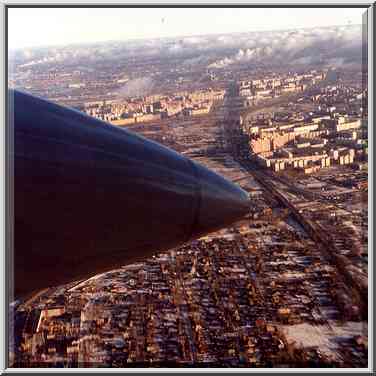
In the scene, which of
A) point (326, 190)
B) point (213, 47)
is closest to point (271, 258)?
point (326, 190)

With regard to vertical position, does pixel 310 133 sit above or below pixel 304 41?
below

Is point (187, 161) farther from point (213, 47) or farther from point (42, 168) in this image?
point (213, 47)

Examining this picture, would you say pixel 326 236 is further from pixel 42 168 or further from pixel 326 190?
pixel 42 168

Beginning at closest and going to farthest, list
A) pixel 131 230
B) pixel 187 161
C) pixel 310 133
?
pixel 131 230
pixel 187 161
pixel 310 133

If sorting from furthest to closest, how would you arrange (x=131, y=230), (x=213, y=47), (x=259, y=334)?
(x=213, y=47), (x=259, y=334), (x=131, y=230)

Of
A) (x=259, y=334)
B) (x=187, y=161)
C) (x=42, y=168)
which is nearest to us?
(x=42, y=168)

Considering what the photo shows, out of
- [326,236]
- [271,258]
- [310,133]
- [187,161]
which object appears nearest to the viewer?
[187,161]

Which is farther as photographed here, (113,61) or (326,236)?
(113,61)

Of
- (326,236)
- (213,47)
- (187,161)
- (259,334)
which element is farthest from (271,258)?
(213,47)

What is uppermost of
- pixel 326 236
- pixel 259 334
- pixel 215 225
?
pixel 215 225
